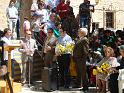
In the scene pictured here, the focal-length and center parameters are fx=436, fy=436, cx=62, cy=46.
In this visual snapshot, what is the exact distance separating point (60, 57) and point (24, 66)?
4.49ft

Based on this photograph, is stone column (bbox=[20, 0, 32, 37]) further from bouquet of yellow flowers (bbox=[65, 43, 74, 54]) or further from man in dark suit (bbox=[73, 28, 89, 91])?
man in dark suit (bbox=[73, 28, 89, 91])

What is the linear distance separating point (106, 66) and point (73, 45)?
5.78 ft

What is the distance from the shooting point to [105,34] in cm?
1609

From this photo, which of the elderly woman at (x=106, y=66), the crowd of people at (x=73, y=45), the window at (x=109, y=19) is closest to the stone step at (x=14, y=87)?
the crowd of people at (x=73, y=45)

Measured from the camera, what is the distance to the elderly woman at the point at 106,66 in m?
12.4

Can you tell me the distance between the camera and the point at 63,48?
13.7 m

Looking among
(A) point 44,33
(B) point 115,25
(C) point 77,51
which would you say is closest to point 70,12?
(A) point 44,33

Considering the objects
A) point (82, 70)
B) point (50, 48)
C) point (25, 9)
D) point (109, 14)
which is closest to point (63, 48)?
point (50, 48)

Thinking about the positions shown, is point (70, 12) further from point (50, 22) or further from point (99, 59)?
point (99, 59)

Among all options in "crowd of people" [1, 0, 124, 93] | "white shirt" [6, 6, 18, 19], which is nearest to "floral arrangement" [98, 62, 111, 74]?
"crowd of people" [1, 0, 124, 93]

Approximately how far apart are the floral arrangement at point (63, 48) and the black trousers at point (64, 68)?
129 millimetres

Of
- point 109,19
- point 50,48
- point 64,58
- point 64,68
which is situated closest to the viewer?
point 64,58

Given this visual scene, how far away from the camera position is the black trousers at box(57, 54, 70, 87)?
13.7 meters

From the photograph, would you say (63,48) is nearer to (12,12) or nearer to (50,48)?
(50,48)
